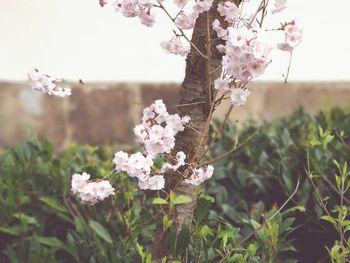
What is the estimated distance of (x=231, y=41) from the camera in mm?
1414

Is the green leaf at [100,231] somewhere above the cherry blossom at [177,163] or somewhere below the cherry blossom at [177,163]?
below

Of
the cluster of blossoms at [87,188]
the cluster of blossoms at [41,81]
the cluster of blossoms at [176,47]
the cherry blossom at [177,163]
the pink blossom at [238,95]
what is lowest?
the cluster of blossoms at [87,188]

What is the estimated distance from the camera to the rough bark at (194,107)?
1.66 meters

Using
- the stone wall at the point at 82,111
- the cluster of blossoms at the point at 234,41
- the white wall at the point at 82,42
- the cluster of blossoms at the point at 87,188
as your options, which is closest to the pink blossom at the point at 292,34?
the cluster of blossoms at the point at 234,41

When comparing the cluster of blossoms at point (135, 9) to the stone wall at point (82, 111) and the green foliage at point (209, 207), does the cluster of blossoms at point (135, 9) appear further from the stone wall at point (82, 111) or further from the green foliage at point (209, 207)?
the stone wall at point (82, 111)

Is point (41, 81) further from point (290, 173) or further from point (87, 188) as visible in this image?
point (290, 173)

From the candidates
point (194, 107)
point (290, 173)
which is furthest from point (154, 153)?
point (290, 173)

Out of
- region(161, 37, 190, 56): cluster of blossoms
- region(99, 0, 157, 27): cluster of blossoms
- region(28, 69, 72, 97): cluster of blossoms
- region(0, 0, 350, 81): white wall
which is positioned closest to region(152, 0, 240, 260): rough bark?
region(161, 37, 190, 56): cluster of blossoms

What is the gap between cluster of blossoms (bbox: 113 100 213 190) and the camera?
1497 millimetres

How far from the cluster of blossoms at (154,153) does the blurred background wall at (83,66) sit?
2.42 m

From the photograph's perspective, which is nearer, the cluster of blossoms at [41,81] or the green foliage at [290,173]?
the cluster of blossoms at [41,81]

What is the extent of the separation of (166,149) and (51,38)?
283 cm

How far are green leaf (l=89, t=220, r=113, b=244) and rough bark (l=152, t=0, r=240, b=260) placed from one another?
371mm

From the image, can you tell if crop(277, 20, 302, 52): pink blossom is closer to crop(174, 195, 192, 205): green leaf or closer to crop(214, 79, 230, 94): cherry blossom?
crop(214, 79, 230, 94): cherry blossom
